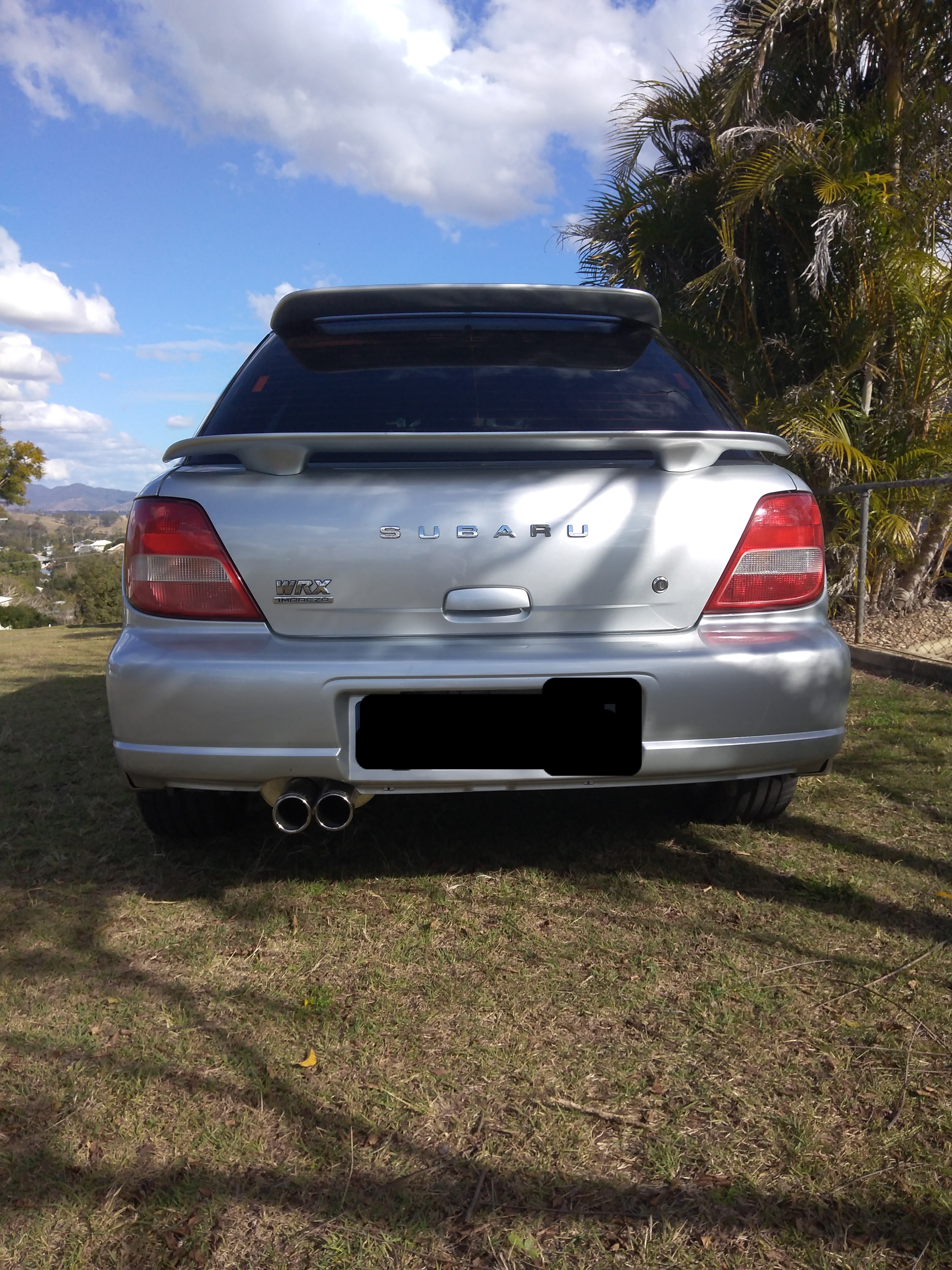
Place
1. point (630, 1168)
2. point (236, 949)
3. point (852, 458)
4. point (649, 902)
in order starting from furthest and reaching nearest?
point (852, 458) < point (649, 902) < point (236, 949) < point (630, 1168)

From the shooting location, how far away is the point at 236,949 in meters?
2.49

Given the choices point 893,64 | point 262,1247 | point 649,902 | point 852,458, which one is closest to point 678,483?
point 649,902

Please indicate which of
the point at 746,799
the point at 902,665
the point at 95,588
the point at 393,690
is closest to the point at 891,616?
the point at 902,665

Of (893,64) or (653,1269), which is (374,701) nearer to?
(653,1269)

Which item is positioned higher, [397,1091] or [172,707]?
[172,707]

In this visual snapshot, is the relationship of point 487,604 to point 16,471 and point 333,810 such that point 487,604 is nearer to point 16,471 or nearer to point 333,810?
point 333,810

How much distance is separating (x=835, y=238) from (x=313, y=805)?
294 inches

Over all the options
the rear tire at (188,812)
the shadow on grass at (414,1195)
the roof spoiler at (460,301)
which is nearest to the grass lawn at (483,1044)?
the shadow on grass at (414,1195)

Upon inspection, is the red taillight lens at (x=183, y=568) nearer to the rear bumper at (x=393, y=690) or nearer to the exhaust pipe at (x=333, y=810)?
the rear bumper at (x=393, y=690)

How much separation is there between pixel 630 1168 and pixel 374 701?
1.11m

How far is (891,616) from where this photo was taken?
7.98 metres

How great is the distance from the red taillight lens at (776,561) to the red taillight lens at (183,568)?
1.14 metres

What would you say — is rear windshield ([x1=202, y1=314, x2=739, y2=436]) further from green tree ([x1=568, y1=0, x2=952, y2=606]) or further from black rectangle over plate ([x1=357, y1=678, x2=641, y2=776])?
green tree ([x1=568, y1=0, x2=952, y2=606])

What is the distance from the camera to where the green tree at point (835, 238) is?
25.1ft
